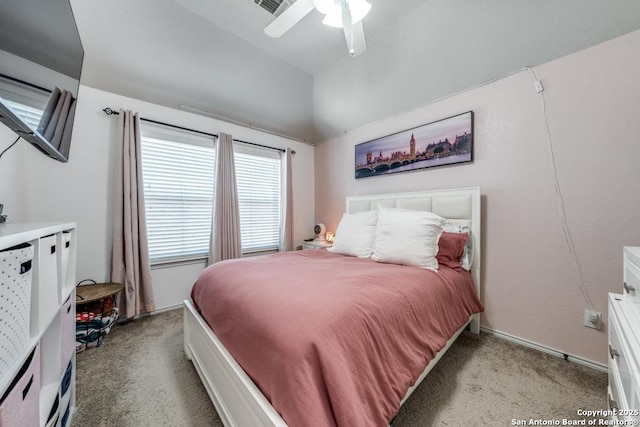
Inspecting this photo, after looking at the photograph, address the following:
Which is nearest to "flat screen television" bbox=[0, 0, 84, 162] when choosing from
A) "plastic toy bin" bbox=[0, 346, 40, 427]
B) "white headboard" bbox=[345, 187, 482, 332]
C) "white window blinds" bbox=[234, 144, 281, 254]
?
"plastic toy bin" bbox=[0, 346, 40, 427]

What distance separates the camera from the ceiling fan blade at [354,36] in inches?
63.2

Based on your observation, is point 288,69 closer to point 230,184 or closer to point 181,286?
point 230,184

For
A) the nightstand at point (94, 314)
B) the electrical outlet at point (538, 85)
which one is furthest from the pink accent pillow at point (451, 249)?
the nightstand at point (94, 314)

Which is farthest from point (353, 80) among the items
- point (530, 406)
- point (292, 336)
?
point (530, 406)

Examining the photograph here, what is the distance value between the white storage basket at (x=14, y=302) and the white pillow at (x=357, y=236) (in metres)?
1.93

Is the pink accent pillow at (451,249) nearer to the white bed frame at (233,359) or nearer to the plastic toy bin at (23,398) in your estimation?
the white bed frame at (233,359)

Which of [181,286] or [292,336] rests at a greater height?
[292,336]

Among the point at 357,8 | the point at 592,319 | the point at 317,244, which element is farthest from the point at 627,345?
the point at 317,244

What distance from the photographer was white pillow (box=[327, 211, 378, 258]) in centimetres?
217

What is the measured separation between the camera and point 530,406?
1283 millimetres

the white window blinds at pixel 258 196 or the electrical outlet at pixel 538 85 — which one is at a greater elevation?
the electrical outlet at pixel 538 85

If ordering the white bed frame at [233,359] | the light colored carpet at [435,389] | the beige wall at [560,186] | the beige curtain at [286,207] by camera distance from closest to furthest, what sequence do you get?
the white bed frame at [233,359] < the light colored carpet at [435,389] < the beige wall at [560,186] < the beige curtain at [286,207]

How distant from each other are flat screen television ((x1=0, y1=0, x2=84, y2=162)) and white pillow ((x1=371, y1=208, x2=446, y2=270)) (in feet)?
6.86

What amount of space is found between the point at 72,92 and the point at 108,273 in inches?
64.5
